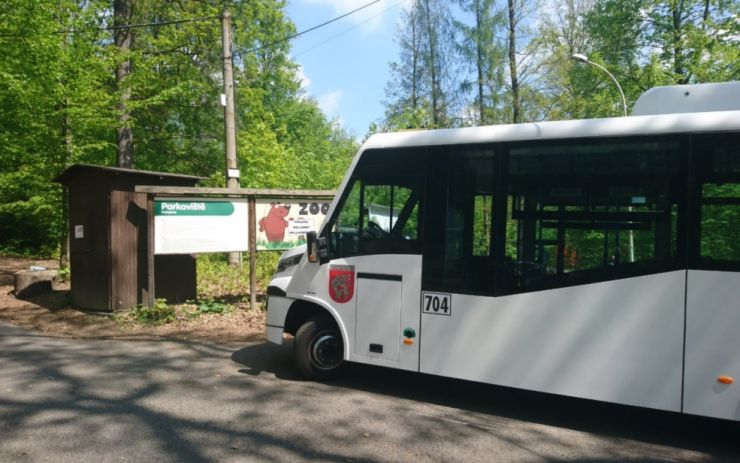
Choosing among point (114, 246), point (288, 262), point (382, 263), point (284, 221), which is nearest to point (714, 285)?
point (382, 263)

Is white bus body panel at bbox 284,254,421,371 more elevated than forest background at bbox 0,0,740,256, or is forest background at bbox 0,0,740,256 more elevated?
forest background at bbox 0,0,740,256

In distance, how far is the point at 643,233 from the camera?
4.92m

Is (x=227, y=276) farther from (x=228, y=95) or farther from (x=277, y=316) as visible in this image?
(x=277, y=316)

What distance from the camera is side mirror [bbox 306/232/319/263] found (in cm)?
650

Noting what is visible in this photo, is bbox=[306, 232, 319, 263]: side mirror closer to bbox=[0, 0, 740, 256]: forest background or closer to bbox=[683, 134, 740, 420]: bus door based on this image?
bbox=[683, 134, 740, 420]: bus door

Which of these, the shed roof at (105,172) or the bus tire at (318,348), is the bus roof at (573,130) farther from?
the shed roof at (105,172)

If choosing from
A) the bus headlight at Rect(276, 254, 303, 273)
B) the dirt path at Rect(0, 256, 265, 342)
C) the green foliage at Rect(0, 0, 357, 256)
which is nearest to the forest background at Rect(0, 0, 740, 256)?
the green foliage at Rect(0, 0, 357, 256)

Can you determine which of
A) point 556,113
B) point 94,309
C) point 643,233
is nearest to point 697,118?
point 643,233

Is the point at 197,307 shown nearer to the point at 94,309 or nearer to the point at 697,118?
the point at 94,309

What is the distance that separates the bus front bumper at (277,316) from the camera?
677 centimetres

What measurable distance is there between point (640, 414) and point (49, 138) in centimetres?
1420

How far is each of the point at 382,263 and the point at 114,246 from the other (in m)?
6.21

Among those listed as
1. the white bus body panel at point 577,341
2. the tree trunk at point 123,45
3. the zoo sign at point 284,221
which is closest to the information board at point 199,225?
the zoo sign at point 284,221

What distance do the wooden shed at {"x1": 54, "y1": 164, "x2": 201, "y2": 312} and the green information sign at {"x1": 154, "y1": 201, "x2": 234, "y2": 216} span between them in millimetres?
664
